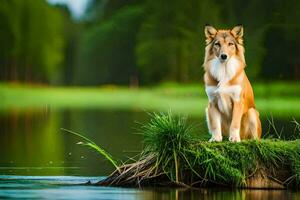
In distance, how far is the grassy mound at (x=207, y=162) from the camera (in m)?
13.5

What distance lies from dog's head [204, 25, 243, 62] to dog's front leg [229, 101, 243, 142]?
0.54 meters

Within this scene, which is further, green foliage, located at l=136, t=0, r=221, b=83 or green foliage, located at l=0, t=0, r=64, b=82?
green foliage, located at l=0, t=0, r=64, b=82

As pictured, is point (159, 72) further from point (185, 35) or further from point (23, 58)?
point (23, 58)

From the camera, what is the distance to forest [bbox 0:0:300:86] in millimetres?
57281

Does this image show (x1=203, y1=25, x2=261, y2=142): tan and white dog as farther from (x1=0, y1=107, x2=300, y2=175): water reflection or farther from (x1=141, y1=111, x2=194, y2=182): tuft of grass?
(x1=0, y1=107, x2=300, y2=175): water reflection

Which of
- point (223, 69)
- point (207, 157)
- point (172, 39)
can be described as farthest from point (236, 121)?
point (172, 39)

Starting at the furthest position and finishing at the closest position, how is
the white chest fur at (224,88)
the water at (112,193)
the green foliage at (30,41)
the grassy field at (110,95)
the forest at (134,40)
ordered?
1. the green foliage at (30,41)
2. the forest at (134,40)
3. the grassy field at (110,95)
4. the white chest fur at (224,88)
5. the water at (112,193)

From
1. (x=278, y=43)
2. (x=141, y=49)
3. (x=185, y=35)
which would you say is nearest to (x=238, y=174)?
(x=278, y=43)

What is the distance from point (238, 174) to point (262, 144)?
48cm

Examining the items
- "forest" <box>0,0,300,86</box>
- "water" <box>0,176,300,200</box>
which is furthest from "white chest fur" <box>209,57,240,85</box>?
"forest" <box>0,0,300,86</box>

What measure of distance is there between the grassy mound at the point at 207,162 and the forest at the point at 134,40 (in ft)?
137

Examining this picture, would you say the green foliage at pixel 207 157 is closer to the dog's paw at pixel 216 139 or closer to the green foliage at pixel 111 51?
the dog's paw at pixel 216 139

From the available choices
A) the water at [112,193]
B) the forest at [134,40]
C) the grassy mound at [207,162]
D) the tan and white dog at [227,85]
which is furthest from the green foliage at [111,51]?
the grassy mound at [207,162]

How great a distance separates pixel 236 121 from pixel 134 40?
2219 inches
